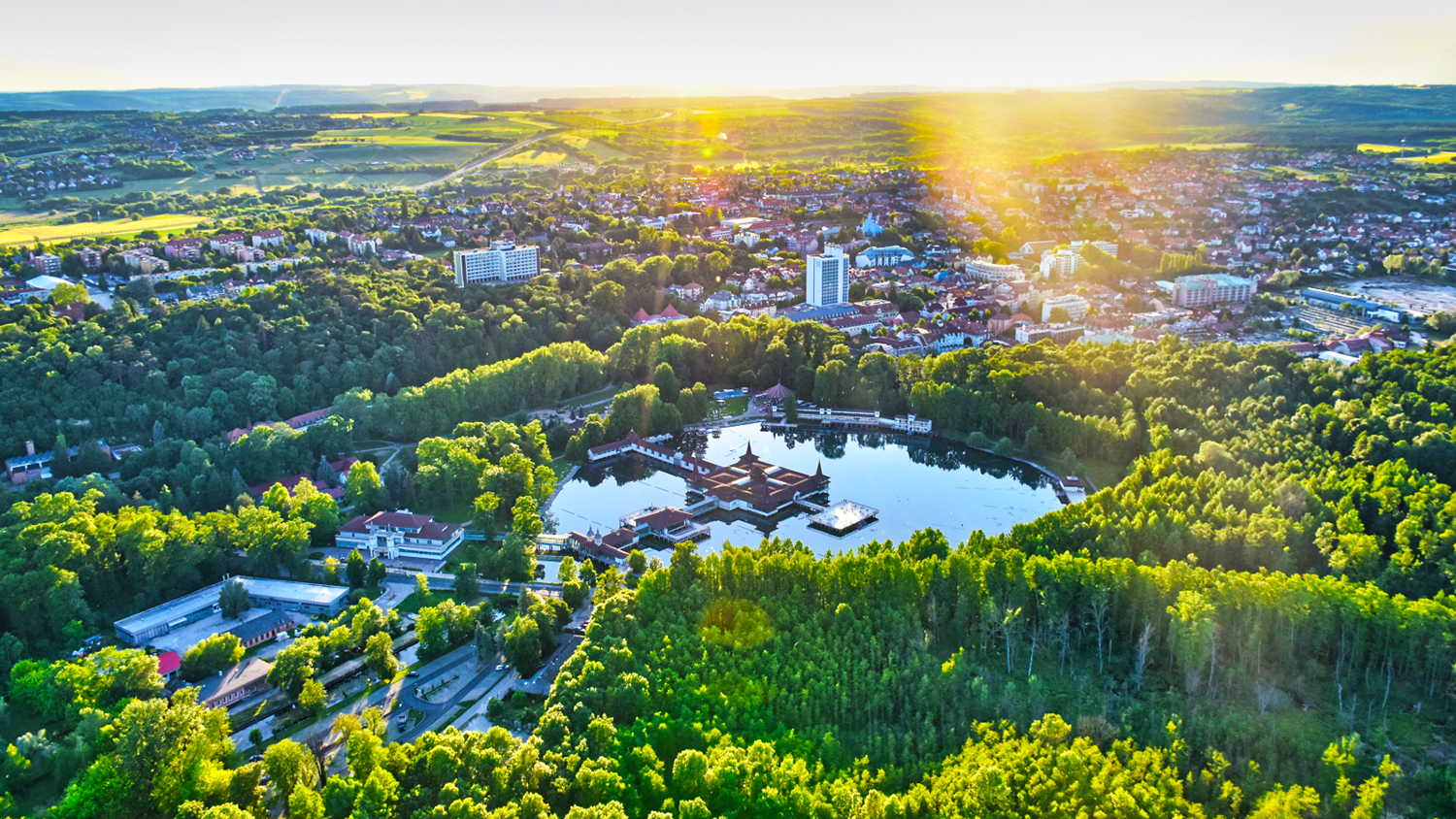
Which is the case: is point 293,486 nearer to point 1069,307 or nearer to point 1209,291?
point 1069,307

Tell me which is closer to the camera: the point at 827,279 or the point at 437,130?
the point at 827,279

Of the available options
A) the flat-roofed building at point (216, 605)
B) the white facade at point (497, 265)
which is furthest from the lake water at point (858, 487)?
the white facade at point (497, 265)

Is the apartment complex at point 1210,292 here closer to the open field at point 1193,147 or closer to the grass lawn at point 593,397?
the grass lawn at point 593,397

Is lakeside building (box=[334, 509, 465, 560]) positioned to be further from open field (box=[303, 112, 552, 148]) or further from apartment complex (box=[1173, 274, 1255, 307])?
open field (box=[303, 112, 552, 148])

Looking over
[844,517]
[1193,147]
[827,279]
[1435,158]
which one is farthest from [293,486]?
[1193,147]

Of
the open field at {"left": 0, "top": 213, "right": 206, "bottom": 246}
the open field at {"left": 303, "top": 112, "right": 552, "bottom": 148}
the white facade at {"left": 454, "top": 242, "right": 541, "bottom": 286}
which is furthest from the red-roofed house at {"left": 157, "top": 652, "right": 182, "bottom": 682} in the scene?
the open field at {"left": 303, "top": 112, "right": 552, "bottom": 148}
